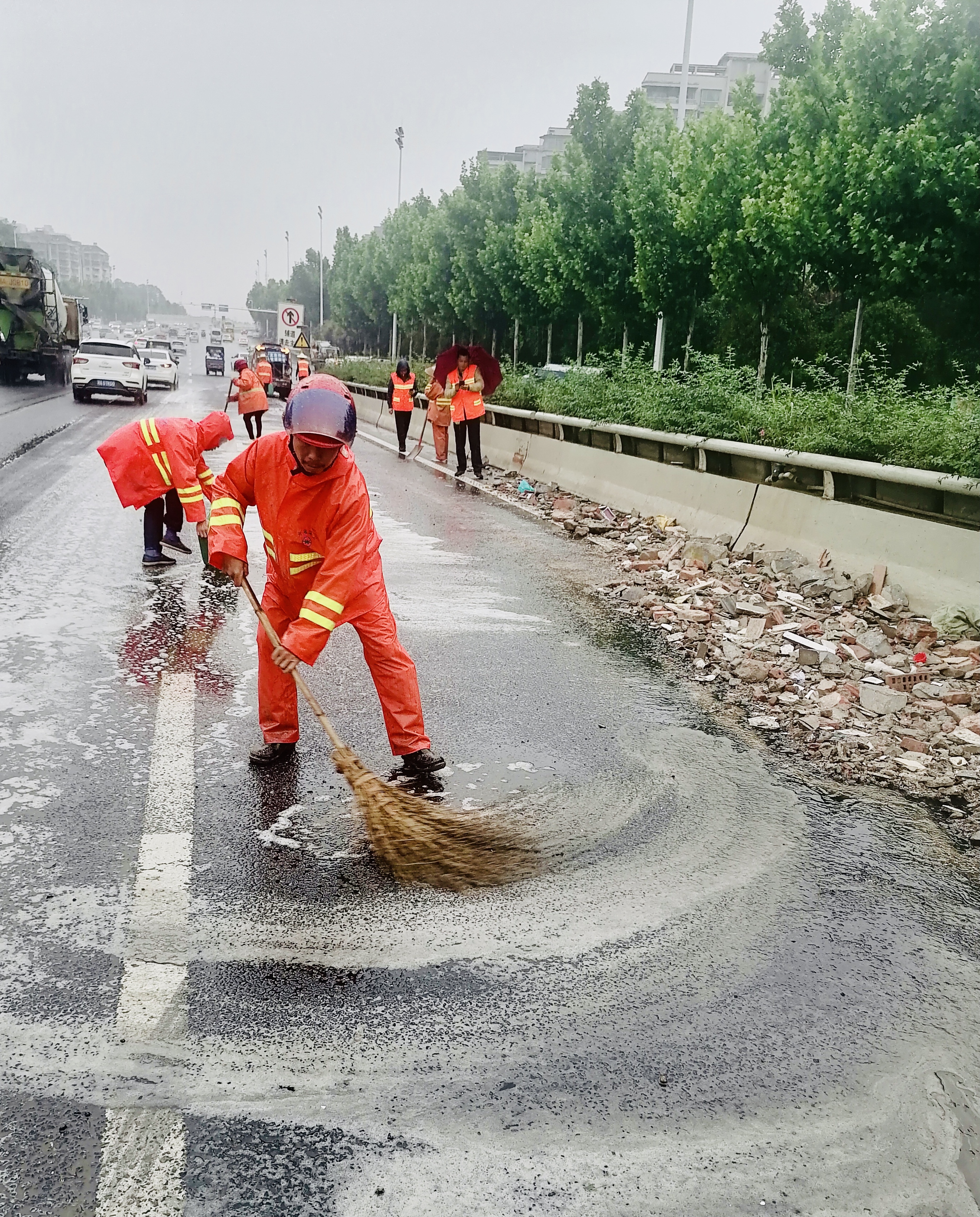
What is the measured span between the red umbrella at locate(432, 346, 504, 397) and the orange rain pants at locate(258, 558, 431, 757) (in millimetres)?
12926

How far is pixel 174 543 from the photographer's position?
31.4 feet

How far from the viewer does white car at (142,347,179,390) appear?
45.1m

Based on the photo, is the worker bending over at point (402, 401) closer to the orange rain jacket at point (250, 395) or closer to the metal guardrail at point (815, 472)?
the orange rain jacket at point (250, 395)

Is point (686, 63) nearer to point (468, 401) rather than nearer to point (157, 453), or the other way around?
point (468, 401)

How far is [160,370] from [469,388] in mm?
31585

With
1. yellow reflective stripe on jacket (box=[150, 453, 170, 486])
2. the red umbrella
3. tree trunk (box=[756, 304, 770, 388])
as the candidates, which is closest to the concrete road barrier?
the red umbrella

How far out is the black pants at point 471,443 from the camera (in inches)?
667

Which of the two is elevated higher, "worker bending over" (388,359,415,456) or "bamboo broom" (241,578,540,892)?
"worker bending over" (388,359,415,456)

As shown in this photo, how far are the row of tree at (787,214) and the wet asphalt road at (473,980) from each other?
36.5 ft

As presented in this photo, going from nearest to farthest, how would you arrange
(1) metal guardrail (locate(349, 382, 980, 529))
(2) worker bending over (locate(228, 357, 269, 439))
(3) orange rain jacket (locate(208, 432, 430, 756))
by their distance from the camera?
(3) orange rain jacket (locate(208, 432, 430, 756)), (1) metal guardrail (locate(349, 382, 980, 529)), (2) worker bending over (locate(228, 357, 269, 439))

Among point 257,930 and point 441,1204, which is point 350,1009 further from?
point 441,1204

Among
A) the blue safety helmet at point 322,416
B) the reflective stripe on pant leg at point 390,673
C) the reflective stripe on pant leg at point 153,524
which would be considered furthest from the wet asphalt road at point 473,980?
the reflective stripe on pant leg at point 153,524

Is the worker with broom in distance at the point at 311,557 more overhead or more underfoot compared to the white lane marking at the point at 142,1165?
more overhead

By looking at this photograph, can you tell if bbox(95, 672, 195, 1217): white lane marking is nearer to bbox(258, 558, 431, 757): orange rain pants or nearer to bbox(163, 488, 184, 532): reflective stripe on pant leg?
bbox(258, 558, 431, 757): orange rain pants
